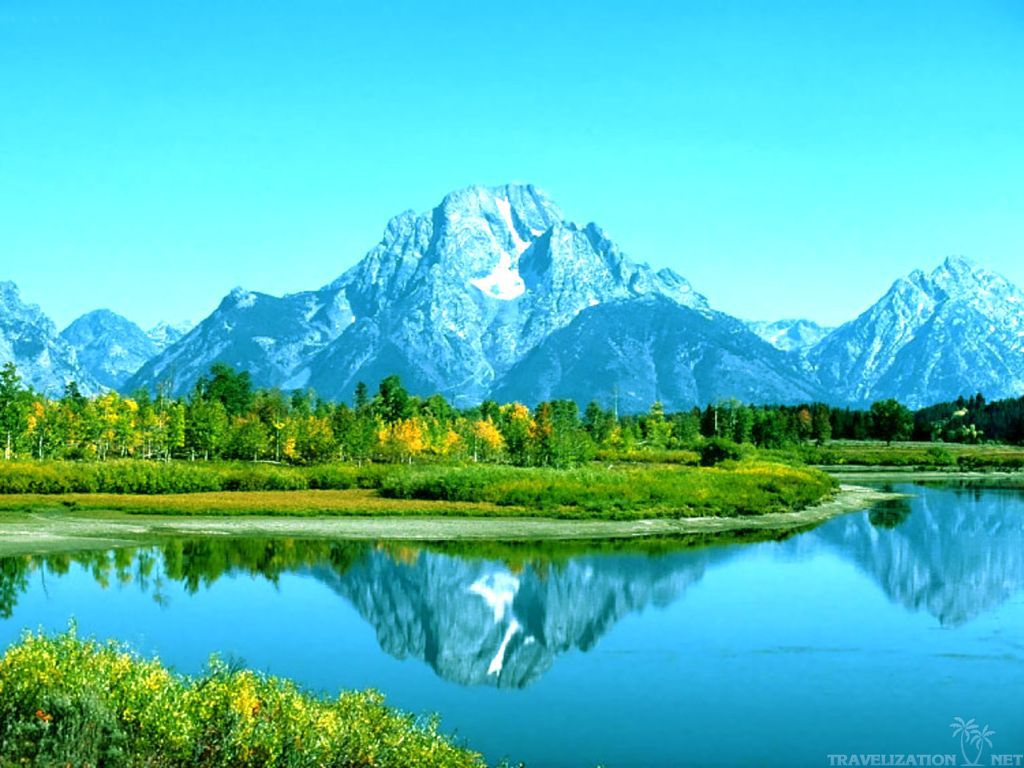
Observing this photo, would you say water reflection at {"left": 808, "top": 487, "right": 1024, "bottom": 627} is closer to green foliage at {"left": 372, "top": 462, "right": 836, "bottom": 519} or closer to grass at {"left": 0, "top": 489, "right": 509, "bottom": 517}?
green foliage at {"left": 372, "top": 462, "right": 836, "bottom": 519}

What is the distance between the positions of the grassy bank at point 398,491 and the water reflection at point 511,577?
1030 centimetres

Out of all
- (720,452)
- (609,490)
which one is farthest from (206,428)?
(720,452)

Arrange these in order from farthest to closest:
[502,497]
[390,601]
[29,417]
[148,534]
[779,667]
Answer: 1. [29,417]
2. [502,497]
3. [148,534]
4. [390,601]
5. [779,667]

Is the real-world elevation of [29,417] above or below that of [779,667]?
above

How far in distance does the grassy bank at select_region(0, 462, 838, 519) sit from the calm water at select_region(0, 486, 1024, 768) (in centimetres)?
1215

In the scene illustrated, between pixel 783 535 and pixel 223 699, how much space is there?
51520 millimetres

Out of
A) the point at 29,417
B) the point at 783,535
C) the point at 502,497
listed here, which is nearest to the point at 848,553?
the point at 783,535

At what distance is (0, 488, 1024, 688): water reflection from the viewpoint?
3472 cm

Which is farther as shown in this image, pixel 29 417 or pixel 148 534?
pixel 29 417

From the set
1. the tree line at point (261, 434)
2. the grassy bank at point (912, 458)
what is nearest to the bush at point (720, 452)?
the tree line at point (261, 434)

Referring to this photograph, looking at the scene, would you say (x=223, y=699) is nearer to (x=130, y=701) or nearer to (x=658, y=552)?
(x=130, y=701)

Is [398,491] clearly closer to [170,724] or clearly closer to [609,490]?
[609,490]

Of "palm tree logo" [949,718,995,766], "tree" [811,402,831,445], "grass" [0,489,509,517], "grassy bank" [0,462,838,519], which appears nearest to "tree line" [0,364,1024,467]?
"grassy bank" [0,462,838,519]

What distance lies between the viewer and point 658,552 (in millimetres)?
54344
